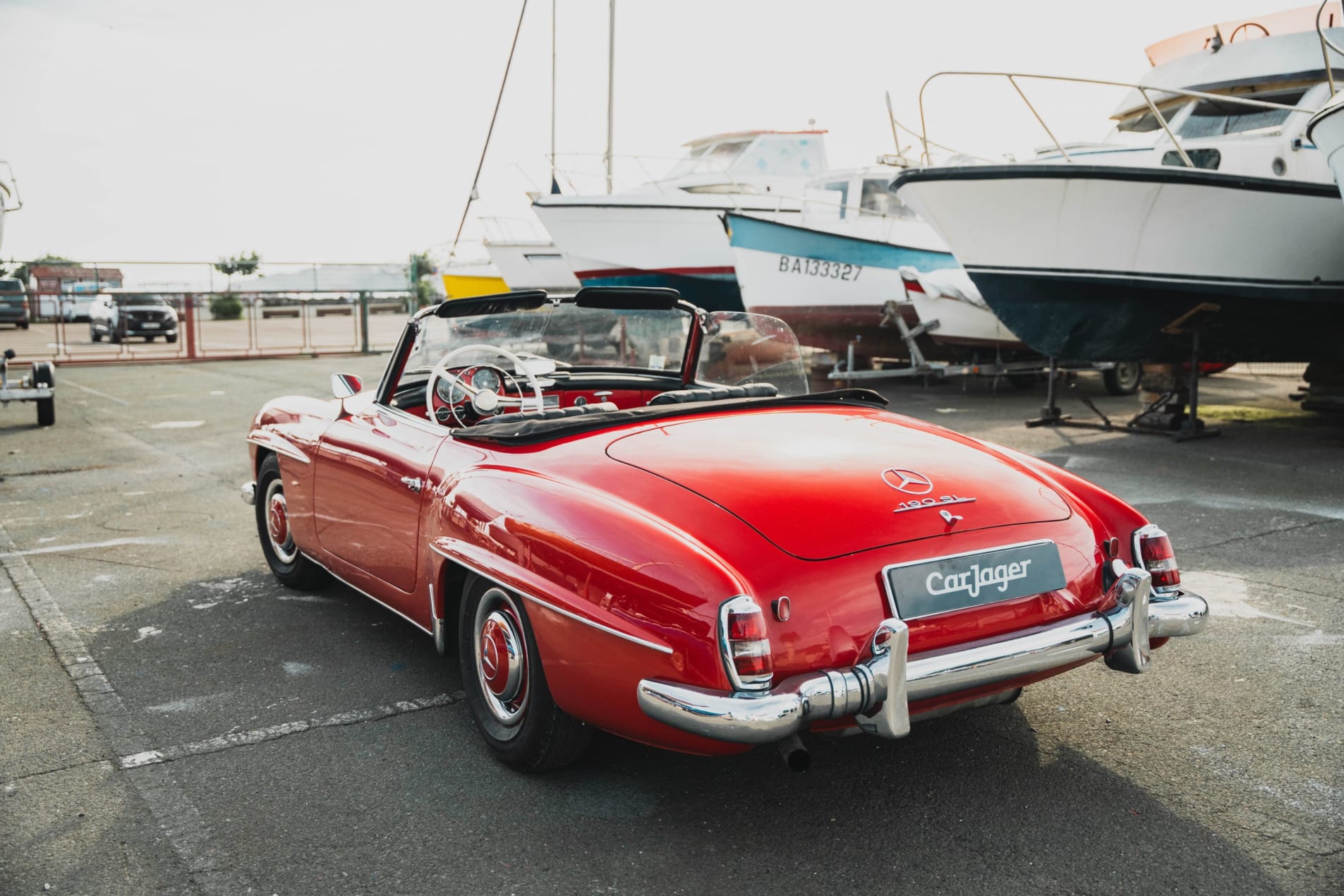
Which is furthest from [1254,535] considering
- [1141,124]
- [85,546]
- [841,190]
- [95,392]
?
[95,392]

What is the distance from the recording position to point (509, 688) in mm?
3123

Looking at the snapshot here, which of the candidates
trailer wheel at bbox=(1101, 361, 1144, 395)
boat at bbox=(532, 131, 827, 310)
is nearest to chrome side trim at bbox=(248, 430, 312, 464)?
trailer wheel at bbox=(1101, 361, 1144, 395)

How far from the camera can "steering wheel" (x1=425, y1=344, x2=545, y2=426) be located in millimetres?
3920

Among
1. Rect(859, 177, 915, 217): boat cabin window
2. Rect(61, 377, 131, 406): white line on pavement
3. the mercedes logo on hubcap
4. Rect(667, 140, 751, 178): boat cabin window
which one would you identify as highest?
Rect(667, 140, 751, 178): boat cabin window

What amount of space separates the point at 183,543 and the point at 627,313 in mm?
3059

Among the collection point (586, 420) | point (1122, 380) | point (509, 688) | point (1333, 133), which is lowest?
point (509, 688)

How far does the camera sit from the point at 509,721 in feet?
10.2

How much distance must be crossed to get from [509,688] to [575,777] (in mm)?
314

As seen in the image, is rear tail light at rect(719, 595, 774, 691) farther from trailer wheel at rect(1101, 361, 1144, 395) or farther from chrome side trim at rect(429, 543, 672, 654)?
trailer wheel at rect(1101, 361, 1144, 395)

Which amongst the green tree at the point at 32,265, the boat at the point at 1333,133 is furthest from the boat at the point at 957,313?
the green tree at the point at 32,265

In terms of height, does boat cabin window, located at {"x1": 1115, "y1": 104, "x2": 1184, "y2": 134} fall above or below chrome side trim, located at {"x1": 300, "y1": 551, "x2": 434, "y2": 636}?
above

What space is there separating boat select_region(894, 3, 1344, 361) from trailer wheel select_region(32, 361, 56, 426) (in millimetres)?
8728

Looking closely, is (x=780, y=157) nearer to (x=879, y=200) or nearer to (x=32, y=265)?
(x=879, y=200)

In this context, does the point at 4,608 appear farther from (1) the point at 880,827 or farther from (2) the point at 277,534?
(1) the point at 880,827
